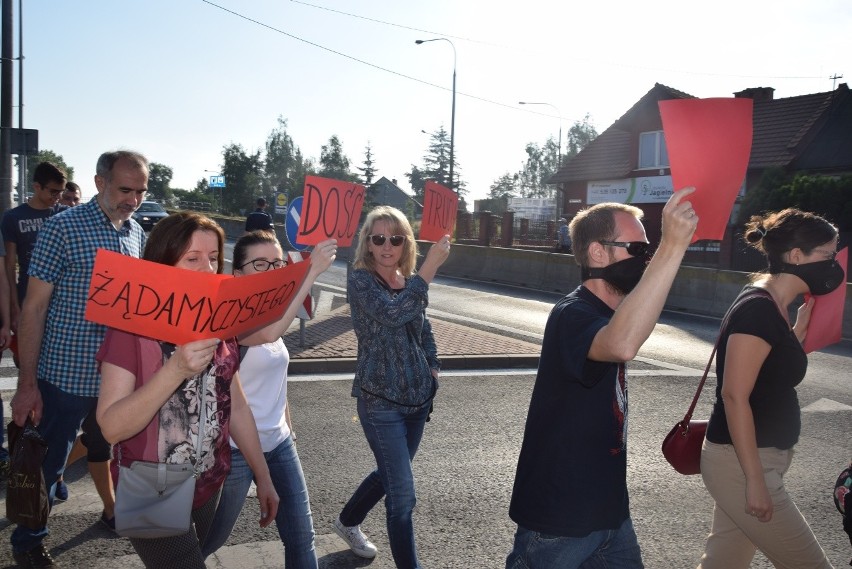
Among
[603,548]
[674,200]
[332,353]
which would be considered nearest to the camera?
[674,200]

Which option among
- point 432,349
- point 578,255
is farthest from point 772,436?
point 432,349

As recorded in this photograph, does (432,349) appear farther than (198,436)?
Yes

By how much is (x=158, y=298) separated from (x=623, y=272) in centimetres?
141

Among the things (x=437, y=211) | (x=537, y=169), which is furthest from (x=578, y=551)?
(x=537, y=169)

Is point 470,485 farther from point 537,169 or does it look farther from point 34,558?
point 537,169

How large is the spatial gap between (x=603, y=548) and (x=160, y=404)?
1.47m

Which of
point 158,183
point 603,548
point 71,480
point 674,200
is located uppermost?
point 158,183

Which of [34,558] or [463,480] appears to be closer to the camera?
[34,558]

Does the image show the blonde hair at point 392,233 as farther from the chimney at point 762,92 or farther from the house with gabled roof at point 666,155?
the chimney at point 762,92

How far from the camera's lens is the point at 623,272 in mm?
2465

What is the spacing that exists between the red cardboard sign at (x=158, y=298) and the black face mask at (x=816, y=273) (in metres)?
2.15

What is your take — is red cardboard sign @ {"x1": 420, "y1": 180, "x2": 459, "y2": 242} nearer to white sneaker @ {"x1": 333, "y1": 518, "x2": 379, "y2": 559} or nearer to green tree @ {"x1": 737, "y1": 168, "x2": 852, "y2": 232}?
white sneaker @ {"x1": 333, "y1": 518, "x2": 379, "y2": 559}

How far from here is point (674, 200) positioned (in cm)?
207

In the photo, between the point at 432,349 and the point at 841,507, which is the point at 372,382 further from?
the point at 841,507
